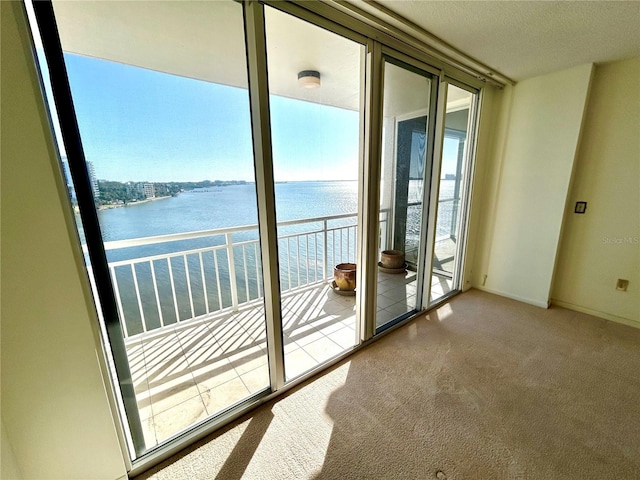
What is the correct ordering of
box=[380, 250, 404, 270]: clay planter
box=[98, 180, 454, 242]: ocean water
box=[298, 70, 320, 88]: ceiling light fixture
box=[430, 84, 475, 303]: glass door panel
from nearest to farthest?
box=[98, 180, 454, 242]: ocean water < box=[298, 70, 320, 88]: ceiling light fixture < box=[430, 84, 475, 303]: glass door panel < box=[380, 250, 404, 270]: clay planter

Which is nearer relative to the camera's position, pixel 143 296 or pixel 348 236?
pixel 143 296

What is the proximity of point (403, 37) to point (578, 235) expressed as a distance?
259cm

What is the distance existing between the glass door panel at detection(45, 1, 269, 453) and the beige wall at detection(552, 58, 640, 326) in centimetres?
314

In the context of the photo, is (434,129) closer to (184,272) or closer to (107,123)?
(107,123)

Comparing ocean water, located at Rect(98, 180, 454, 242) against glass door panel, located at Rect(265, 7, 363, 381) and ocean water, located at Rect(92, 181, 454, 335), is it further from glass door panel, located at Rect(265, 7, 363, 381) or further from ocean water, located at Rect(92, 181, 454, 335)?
glass door panel, located at Rect(265, 7, 363, 381)

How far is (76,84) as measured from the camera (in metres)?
1.00

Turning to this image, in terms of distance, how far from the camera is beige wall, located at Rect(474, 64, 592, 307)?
7.98ft

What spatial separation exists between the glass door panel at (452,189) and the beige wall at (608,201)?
987 millimetres

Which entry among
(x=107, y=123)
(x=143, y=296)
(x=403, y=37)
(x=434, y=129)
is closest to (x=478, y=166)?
(x=434, y=129)

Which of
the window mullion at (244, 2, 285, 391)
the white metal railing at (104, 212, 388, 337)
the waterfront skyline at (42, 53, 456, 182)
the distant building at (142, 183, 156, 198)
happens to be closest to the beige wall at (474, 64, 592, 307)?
the white metal railing at (104, 212, 388, 337)

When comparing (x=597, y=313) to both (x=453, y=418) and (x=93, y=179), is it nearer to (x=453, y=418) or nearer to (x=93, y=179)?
(x=453, y=418)

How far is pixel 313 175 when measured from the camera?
2270 mm

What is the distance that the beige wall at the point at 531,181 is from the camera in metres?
2.43

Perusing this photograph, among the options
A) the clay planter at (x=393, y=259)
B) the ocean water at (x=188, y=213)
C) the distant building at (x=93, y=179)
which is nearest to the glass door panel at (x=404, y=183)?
the clay planter at (x=393, y=259)
